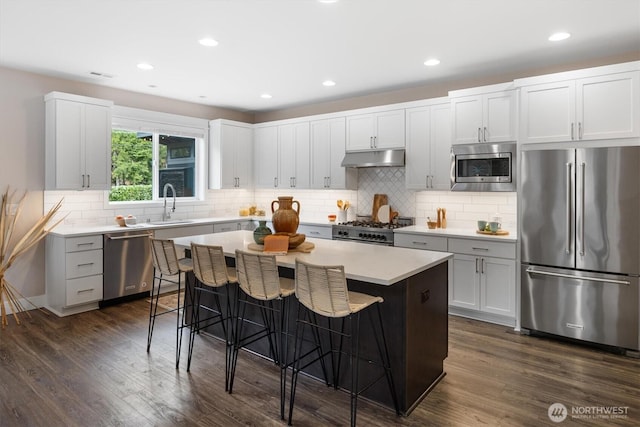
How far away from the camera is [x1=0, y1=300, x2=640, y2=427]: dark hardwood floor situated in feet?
8.17

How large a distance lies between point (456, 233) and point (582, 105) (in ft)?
5.43

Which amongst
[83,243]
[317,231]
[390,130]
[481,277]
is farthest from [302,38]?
[83,243]

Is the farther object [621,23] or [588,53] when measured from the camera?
[588,53]

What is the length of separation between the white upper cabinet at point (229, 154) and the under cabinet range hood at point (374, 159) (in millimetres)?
1865

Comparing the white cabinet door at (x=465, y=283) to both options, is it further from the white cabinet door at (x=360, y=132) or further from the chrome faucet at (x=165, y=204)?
the chrome faucet at (x=165, y=204)

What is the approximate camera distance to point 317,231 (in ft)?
18.4

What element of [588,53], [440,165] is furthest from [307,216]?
[588,53]

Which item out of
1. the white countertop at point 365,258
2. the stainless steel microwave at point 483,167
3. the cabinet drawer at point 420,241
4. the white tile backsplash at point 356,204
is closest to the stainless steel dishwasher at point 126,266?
the white tile backsplash at point 356,204

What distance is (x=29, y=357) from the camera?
132 inches

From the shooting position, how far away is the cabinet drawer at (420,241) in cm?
447

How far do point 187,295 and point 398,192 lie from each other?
296 cm

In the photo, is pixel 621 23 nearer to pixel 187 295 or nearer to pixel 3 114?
pixel 187 295

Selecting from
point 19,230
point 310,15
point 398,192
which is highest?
point 310,15

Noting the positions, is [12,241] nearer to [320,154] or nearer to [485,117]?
[320,154]
